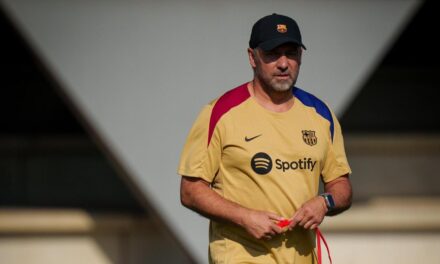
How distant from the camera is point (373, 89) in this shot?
9516mm

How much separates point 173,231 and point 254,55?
8.64ft

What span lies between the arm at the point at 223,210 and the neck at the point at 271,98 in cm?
41

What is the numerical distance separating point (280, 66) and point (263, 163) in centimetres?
39

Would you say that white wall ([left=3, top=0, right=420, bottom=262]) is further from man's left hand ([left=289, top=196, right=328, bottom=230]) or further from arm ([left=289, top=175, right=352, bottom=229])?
man's left hand ([left=289, top=196, right=328, bottom=230])

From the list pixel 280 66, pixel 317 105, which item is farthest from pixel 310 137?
pixel 280 66

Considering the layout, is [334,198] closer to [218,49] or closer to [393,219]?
[218,49]

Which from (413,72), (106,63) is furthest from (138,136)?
(413,72)

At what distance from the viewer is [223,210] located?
15.0ft

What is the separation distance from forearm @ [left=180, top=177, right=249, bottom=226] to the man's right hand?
2 centimetres

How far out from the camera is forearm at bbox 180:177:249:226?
453 cm

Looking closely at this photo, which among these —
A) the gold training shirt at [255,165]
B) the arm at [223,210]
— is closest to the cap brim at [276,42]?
the gold training shirt at [255,165]

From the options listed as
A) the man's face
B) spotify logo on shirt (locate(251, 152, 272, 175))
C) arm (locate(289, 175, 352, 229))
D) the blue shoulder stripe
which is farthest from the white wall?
spotify logo on shirt (locate(251, 152, 272, 175))

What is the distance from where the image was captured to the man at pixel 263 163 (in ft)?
15.2

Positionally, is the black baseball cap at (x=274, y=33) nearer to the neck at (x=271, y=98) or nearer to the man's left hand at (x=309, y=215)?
the neck at (x=271, y=98)
